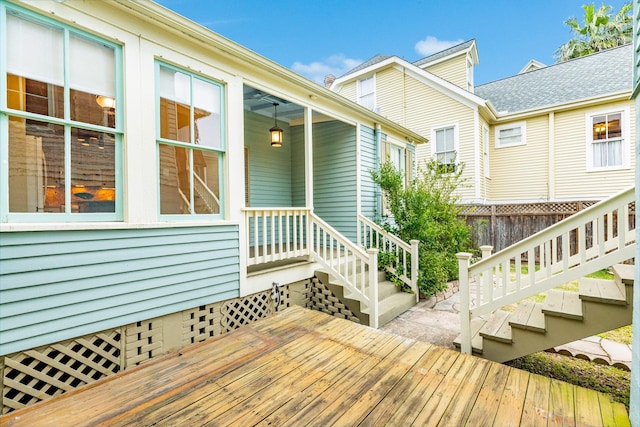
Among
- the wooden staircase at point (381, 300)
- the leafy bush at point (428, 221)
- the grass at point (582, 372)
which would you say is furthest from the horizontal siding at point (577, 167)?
the wooden staircase at point (381, 300)

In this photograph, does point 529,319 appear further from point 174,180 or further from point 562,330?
point 174,180

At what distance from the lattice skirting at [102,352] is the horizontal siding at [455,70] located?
12498mm

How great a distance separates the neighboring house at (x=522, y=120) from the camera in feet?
32.1

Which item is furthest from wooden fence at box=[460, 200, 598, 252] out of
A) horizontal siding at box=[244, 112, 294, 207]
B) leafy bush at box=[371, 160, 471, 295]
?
horizontal siding at box=[244, 112, 294, 207]

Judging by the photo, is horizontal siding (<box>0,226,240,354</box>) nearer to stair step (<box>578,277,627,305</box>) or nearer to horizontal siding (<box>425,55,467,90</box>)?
stair step (<box>578,277,627,305</box>)

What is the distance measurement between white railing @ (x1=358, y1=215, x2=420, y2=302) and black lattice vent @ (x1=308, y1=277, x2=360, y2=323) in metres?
1.41

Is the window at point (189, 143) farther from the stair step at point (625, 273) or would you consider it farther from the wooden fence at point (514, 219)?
the wooden fence at point (514, 219)

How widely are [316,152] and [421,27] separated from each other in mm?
18104

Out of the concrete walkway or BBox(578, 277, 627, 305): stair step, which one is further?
the concrete walkway

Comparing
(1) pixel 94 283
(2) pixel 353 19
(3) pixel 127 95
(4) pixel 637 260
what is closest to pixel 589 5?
(2) pixel 353 19

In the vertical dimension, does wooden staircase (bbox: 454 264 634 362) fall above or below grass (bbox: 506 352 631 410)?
above

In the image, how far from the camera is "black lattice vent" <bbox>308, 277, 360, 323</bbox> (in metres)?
4.59

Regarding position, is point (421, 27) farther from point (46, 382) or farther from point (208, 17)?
point (46, 382)

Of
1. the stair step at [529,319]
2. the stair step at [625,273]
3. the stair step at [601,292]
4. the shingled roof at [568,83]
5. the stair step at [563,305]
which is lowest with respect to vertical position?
the stair step at [529,319]
